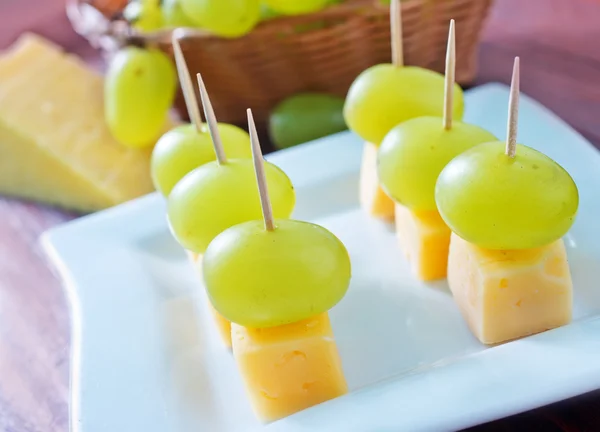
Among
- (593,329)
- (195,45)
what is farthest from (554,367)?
(195,45)

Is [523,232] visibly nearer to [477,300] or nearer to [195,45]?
[477,300]

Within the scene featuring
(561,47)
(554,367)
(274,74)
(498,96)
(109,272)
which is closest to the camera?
(554,367)

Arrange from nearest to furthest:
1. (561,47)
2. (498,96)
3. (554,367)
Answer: (554,367) → (498,96) → (561,47)

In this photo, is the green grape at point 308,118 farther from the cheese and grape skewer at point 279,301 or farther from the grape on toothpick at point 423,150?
the cheese and grape skewer at point 279,301

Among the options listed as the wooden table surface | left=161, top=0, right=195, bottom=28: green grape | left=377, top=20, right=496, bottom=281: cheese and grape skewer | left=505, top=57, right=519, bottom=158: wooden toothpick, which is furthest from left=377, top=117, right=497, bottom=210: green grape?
left=161, top=0, right=195, bottom=28: green grape

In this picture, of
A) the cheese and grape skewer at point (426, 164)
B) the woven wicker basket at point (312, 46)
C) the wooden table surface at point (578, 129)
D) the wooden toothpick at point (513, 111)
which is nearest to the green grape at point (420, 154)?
the cheese and grape skewer at point (426, 164)

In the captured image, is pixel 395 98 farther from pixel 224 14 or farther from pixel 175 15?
pixel 175 15

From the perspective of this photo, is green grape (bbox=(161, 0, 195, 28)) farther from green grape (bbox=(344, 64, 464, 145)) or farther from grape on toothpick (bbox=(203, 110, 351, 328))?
grape on toothpick (bbox=(203, 110, 351, 328))
